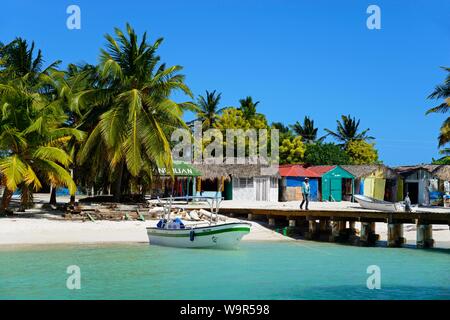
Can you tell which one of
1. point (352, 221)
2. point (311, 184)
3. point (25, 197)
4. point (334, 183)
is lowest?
point (352, 221)

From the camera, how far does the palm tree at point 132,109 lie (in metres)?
29.7

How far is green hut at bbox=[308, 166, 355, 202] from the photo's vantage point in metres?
49.6

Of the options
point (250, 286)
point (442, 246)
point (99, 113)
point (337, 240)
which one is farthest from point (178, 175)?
point (250, 286)

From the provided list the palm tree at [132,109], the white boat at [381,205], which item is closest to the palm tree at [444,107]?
the white boat at [381,205]

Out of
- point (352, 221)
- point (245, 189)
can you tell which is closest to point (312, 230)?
point (352, 221)

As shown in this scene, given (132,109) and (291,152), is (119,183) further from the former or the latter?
(291,152)

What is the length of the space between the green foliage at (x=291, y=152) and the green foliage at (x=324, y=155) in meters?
1.31

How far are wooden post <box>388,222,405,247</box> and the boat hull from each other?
754cm

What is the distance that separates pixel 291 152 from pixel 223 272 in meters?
40.4

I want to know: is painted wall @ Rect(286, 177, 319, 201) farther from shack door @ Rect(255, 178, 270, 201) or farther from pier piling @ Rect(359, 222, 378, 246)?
pier piling @ Rect(359, 222, 378, 246)

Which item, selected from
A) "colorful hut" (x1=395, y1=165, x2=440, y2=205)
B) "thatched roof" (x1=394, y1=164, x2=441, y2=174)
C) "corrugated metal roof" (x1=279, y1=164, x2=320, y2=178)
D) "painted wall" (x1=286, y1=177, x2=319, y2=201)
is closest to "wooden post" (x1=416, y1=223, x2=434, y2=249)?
"colorful hut" (x1=395, y1=165, x2=440, y2=205)

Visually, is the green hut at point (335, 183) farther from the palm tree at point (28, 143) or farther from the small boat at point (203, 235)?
the small boat at point (203, 235)

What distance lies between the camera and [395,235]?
1024 inches

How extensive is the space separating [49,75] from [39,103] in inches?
191
